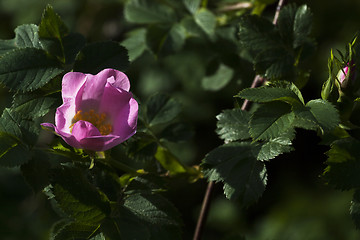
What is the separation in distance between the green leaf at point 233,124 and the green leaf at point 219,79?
446 millimetres

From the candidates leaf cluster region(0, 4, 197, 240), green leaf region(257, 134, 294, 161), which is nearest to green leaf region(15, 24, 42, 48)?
leaf cluster region(0, 4, 197, 240)

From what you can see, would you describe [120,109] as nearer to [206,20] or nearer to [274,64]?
[274,64]

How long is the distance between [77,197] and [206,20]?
29.7 inches

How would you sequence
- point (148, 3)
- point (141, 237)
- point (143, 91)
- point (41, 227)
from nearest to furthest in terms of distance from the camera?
1. point (141, 237)
2. point (148, 3)
3. point (41, 227)
4. point (143, 91)

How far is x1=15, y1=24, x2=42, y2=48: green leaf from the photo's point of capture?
3.79 feet

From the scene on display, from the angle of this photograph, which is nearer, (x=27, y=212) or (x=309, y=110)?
(x=309, y=110)

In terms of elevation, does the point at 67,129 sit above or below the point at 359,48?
below

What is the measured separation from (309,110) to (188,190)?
217cm

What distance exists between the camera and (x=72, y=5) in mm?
2701

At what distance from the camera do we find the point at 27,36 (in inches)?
45.9

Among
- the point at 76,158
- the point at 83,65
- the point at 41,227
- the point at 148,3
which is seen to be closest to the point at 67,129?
the point at 76,158

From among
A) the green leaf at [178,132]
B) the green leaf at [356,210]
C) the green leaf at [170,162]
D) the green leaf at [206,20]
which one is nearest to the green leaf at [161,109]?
the green leaf at [178,132]

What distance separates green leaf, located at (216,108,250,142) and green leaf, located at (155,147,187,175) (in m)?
0.16

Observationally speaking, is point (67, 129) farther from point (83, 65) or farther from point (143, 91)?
point (143, 91)
